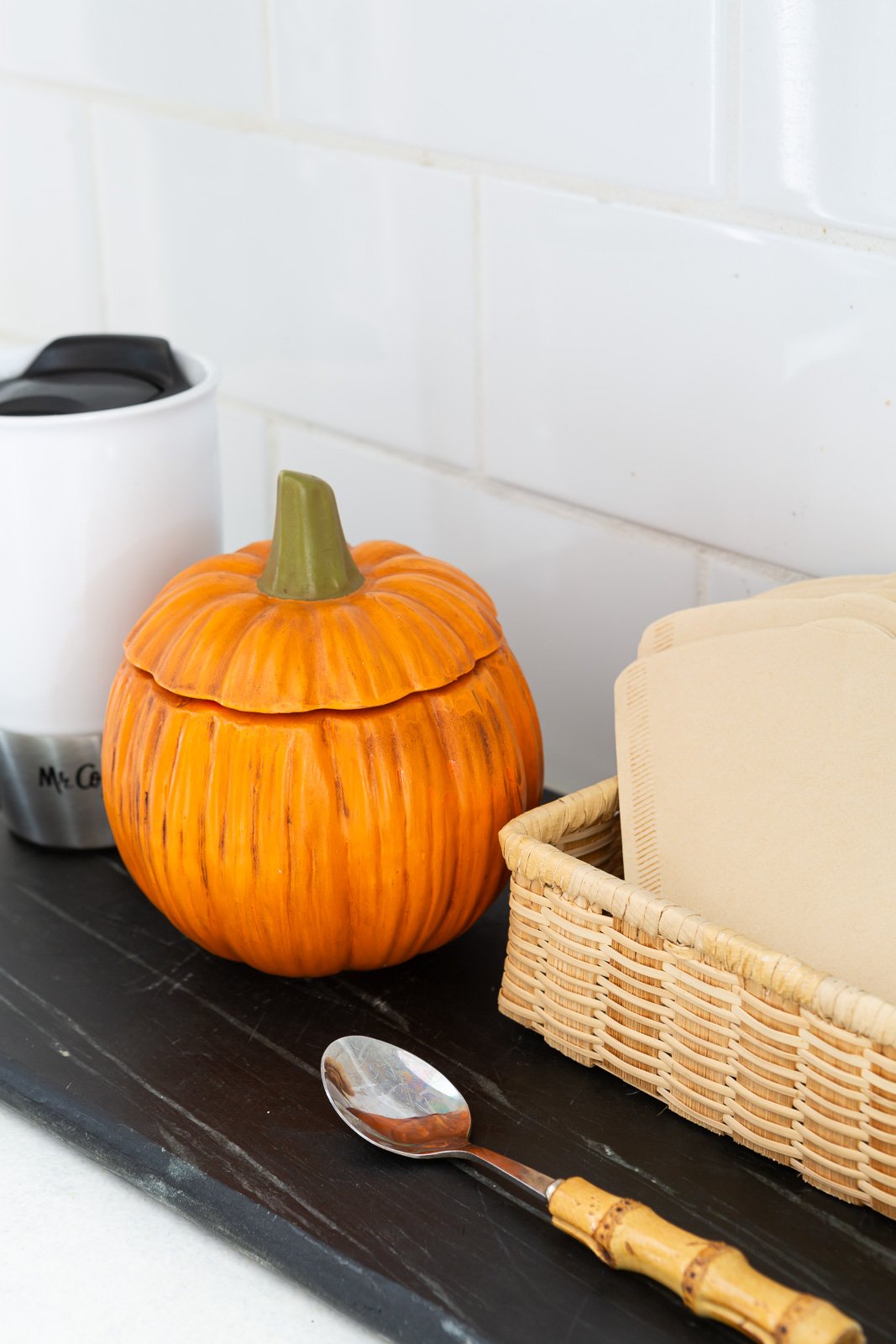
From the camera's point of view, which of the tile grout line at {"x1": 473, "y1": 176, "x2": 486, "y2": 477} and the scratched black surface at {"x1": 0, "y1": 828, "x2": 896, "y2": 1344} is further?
the tile grout line at {"x1": 473, "y1": 176, "x2": 486, "y2": 477}

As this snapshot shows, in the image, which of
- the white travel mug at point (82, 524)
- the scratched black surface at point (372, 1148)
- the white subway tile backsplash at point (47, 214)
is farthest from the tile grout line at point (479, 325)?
the white subway tile backsplash at point (47, 214)

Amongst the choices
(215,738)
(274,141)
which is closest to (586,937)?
(215,738)

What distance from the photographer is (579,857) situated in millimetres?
606

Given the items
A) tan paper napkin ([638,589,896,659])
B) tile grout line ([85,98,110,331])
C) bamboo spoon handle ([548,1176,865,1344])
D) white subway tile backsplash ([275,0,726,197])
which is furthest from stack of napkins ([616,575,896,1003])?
tile grout line ([85,98,110,331])

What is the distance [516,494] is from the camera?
0.79 m

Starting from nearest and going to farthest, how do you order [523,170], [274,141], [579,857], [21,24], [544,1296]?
[544,1296], [579,857], [523,170], [274,141], [21,24]

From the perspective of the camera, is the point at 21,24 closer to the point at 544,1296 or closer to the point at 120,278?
the point at 120,278

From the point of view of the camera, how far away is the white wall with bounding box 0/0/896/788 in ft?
2.02

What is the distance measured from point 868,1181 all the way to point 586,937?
13 cm

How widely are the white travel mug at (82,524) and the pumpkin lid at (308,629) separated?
0.07 metres

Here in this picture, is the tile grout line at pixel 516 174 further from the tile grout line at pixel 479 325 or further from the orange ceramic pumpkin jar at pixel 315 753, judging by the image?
the orange ceramic pumpkin jar at pixel 315 753

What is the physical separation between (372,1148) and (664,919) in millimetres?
148

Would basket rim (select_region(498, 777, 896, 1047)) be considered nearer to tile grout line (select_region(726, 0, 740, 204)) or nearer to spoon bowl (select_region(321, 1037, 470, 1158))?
spoon bowl (select_region(321, 1037, 470, 1158))

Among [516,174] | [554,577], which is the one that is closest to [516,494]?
[554,577]
